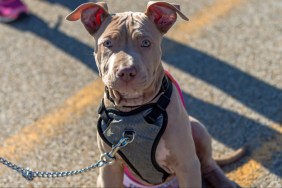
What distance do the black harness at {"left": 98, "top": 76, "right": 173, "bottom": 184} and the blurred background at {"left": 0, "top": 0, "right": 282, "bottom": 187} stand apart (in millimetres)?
894

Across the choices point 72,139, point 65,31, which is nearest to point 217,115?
point 72,139

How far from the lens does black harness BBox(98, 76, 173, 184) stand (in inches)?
131

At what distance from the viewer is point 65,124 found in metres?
4.82

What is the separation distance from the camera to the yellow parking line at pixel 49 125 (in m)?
4.60

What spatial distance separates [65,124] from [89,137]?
0.95ft

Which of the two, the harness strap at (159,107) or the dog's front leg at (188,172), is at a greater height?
the harness strap at (159,107)

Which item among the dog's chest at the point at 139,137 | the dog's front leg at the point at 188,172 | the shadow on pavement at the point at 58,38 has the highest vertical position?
the dog's chest at the point at 139,137

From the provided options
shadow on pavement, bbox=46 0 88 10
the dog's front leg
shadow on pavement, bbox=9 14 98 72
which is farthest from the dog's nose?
shadow on pavement, bbox=46 0 88 10

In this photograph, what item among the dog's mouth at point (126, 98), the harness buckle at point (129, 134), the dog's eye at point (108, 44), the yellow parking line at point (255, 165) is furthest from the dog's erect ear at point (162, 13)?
the yellow parking line at point (255, 165)

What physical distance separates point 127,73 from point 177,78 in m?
2.28

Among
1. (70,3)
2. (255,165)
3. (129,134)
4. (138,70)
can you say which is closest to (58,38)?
(70,3)

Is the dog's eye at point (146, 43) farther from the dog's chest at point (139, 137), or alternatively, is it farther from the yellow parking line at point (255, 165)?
the yellow parking line at point (255, 165)

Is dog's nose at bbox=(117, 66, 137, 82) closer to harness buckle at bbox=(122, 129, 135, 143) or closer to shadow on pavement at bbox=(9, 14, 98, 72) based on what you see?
harness buckle at bbox=(122, 129, 135, 143)

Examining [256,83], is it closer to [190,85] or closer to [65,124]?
[190,85]
